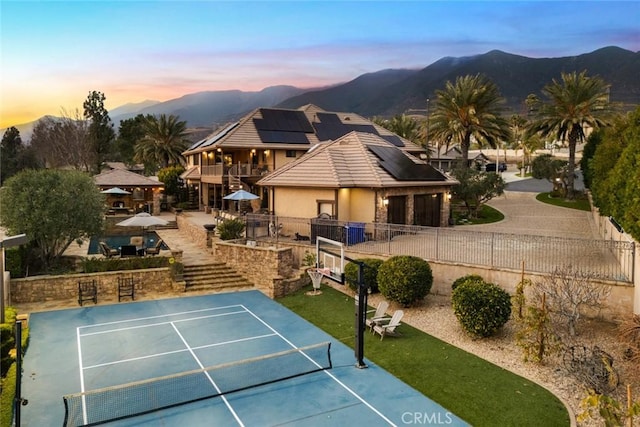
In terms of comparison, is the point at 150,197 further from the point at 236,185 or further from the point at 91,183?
the point at 91,183

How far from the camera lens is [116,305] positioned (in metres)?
19.0

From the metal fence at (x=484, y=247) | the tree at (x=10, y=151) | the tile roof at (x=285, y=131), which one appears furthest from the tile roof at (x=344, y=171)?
the tree at (x=10, y=151)

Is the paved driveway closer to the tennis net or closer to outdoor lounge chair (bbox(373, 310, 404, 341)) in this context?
outdoor lounge chair (bbox(373, 310, 404, 341))

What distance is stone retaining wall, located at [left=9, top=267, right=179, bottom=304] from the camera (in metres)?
18.9

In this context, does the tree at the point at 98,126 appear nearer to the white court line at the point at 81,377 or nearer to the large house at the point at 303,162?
the large house at the point at 303,162

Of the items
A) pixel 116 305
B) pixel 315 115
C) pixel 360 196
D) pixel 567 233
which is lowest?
pixel 116 305

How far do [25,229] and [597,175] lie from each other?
89.4 ft

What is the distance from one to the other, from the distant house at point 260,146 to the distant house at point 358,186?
25.9 ft

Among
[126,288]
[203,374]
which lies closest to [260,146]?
[126,288]

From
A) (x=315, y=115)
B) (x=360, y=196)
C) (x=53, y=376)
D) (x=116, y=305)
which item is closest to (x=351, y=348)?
(x=53, y=376)

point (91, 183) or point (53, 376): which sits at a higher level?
point (91, 183)

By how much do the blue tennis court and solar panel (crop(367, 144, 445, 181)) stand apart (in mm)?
12715

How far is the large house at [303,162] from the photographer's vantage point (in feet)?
85.9

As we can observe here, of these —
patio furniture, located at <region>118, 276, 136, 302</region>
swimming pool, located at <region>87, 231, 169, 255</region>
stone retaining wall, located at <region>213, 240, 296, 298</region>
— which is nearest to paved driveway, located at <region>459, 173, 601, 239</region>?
stone retaining wall, located at <region>213, 240, 296, 298</region>
